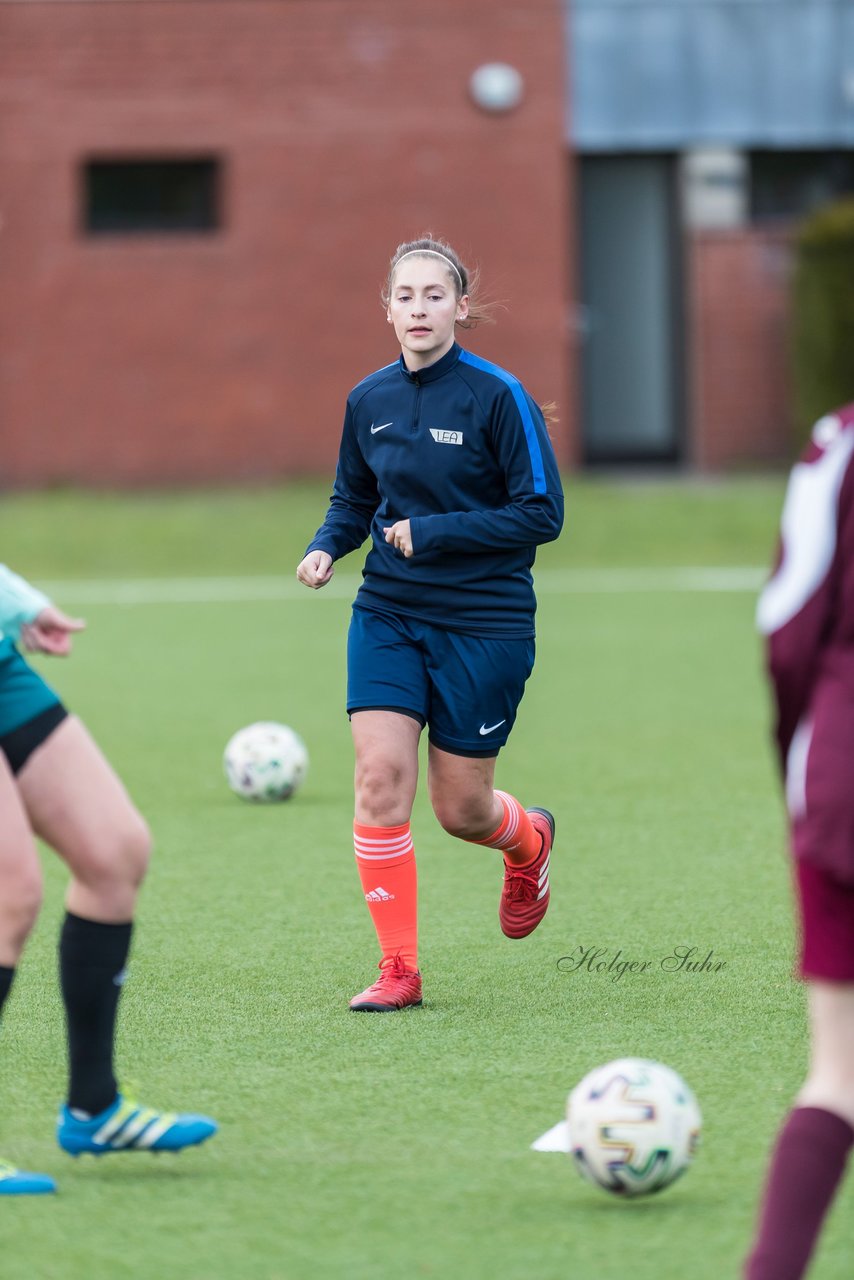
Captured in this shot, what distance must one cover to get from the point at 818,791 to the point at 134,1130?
5.34 feet

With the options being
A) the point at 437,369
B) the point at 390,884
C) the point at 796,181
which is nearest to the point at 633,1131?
the point at 390,884

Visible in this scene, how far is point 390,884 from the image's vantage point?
5441 millimetres

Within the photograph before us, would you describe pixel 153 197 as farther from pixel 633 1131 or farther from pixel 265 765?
pixel 633 1131

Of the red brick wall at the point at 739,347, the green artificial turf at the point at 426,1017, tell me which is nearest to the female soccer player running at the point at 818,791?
the green artificial turf at the point at 426,1017

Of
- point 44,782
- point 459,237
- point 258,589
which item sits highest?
point 459,237

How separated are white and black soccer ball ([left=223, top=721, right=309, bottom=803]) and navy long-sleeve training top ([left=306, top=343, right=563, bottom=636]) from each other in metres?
3.20

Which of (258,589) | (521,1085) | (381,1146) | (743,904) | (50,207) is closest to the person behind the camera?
(381,1146)

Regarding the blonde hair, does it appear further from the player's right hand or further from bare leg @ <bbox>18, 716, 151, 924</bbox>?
bare leg @ <bbox>18, 716, 151, 924</bbox>

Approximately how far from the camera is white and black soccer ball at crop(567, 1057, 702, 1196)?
3.68 meters

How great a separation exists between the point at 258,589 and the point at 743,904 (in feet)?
39.3

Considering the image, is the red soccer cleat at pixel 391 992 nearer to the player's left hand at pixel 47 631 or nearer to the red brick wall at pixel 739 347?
the player's left hand at pixel 47 631

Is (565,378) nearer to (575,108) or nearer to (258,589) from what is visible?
(575,108)

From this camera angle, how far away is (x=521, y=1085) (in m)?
4.62

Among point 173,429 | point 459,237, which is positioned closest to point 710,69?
point 459,237
